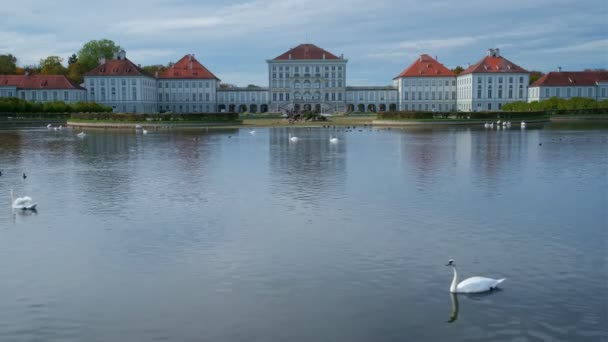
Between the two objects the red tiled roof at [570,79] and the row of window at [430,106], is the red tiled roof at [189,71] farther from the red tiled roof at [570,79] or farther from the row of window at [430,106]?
the red tiled roof at [570,79]

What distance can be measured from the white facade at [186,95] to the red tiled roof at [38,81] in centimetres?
1791

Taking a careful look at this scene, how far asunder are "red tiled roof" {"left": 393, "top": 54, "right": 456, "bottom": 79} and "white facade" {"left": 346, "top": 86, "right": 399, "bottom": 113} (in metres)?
4.23

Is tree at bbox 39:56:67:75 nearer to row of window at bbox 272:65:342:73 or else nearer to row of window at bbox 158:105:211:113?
row of window at bbox 158:105:211:113

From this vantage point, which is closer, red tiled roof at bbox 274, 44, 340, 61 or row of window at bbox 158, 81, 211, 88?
row of window at bbox 158, 81, 211, 88

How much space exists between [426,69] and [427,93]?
4.73 m

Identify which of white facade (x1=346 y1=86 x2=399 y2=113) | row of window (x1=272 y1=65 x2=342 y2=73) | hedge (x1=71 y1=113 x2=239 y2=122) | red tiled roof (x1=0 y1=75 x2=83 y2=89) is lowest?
hedge (x1=71 y1=113 x2=239 y2=122)

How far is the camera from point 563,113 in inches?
3337

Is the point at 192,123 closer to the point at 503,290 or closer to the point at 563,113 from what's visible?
the point at 563,113

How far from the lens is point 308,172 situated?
24562mm

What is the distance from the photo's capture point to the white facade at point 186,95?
399 ft

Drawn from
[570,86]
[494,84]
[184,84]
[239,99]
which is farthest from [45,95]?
[570,86]

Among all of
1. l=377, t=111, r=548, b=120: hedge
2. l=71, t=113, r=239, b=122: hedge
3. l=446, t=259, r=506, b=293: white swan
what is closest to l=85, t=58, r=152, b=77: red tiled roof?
l=71, t=113, r=239, b=122: hedge

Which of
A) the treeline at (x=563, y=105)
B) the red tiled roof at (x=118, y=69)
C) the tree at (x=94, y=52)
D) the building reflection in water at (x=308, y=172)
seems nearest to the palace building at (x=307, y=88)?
the red tiled roof at (x=118, y=69)

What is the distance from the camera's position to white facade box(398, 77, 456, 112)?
400 feet
